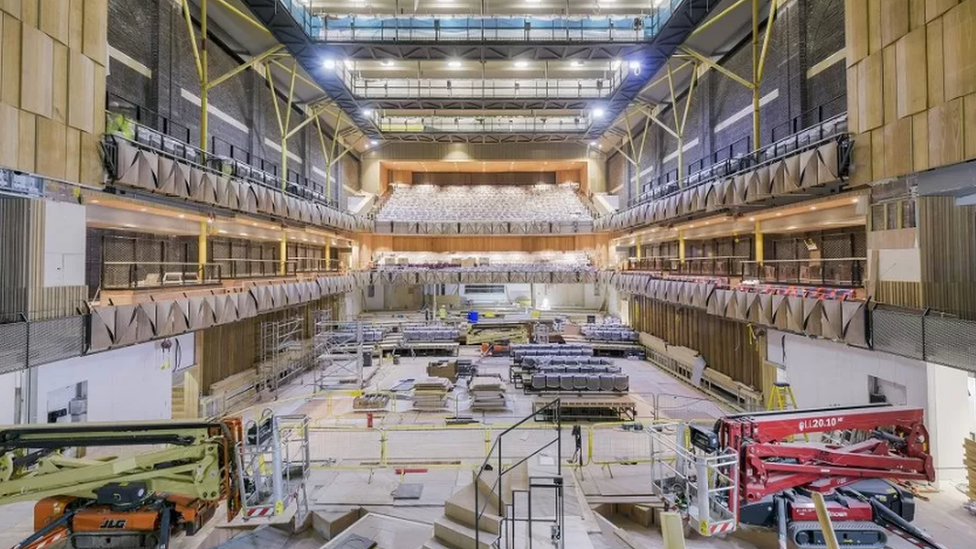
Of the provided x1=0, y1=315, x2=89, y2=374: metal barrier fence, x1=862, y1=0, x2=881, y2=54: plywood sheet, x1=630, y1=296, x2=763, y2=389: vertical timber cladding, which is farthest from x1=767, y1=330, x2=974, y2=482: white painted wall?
x1=0, y1=315, x2=89, y2=374: metal barrier fence

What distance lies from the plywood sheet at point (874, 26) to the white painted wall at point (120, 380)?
19012mm

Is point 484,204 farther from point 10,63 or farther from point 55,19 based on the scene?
point 10,63

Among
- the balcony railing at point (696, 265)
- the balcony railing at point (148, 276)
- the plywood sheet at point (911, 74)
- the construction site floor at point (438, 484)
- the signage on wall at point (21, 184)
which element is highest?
the plywood sheet at point (911, 74)

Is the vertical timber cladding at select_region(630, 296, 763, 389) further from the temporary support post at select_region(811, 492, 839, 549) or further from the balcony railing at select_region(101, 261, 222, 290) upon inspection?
the balcony railing at select_region(101, 261, 222, 290)

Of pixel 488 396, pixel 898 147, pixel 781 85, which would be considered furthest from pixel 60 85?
pixel 781 85

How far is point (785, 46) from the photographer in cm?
1553

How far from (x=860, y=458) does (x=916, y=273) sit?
3.85 metres

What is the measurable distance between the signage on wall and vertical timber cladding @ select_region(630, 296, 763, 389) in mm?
20359

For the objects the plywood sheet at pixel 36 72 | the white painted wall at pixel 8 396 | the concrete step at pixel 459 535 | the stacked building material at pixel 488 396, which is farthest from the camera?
the stacked building material at pixel 488 396

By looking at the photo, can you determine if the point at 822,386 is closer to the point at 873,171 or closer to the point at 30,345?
the point at 873,171

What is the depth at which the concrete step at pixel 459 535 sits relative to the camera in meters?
6.43

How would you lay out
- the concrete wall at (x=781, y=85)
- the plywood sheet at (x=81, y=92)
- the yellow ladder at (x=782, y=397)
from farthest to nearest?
the concrete wall at (x=781, y=85)
the yellow ladder at (x=782, y=397)
the plywood sheet at (x=81, y=92)

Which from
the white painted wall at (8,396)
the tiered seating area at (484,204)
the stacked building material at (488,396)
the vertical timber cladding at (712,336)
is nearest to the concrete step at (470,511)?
the stacked building material at (488,396)

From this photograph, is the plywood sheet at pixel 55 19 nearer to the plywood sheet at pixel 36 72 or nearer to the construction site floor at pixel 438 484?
the plywood sheet at pixel 36 72
